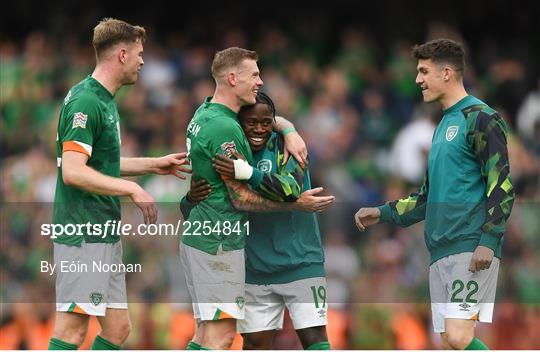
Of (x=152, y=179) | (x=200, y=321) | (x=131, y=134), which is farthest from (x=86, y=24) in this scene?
(x=200, y=321)

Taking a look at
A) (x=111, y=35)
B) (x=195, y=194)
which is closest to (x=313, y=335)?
(x=195, y=194)

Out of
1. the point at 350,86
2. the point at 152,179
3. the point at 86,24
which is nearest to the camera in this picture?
the point at 152,179

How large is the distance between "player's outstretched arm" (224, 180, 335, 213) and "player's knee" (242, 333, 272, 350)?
2.55 ft

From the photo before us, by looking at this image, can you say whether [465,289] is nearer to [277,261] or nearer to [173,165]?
[277,261]

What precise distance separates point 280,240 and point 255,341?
1.98 feet

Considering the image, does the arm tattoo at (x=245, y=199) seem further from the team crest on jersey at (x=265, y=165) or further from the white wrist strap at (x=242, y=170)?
the team crest on jersey at (x=265, y=165)

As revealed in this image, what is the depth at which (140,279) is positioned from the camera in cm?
902

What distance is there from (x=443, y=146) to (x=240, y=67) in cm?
121

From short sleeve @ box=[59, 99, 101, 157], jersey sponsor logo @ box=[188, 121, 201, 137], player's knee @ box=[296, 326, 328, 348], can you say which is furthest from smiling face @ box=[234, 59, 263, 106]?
player's knee @ box=[296, 326, 328, 348]

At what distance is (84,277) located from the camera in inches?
309

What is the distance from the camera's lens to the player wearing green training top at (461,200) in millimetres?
7805

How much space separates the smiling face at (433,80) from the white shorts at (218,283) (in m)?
1.40

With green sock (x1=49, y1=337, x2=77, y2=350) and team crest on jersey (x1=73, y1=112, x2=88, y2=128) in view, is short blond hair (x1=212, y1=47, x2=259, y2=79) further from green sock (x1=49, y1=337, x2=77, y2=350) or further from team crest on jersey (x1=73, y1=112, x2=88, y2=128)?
green sock (x1=49, y1=337, x2=77, y2=350)

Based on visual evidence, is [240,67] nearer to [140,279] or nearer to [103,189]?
[103,189]
